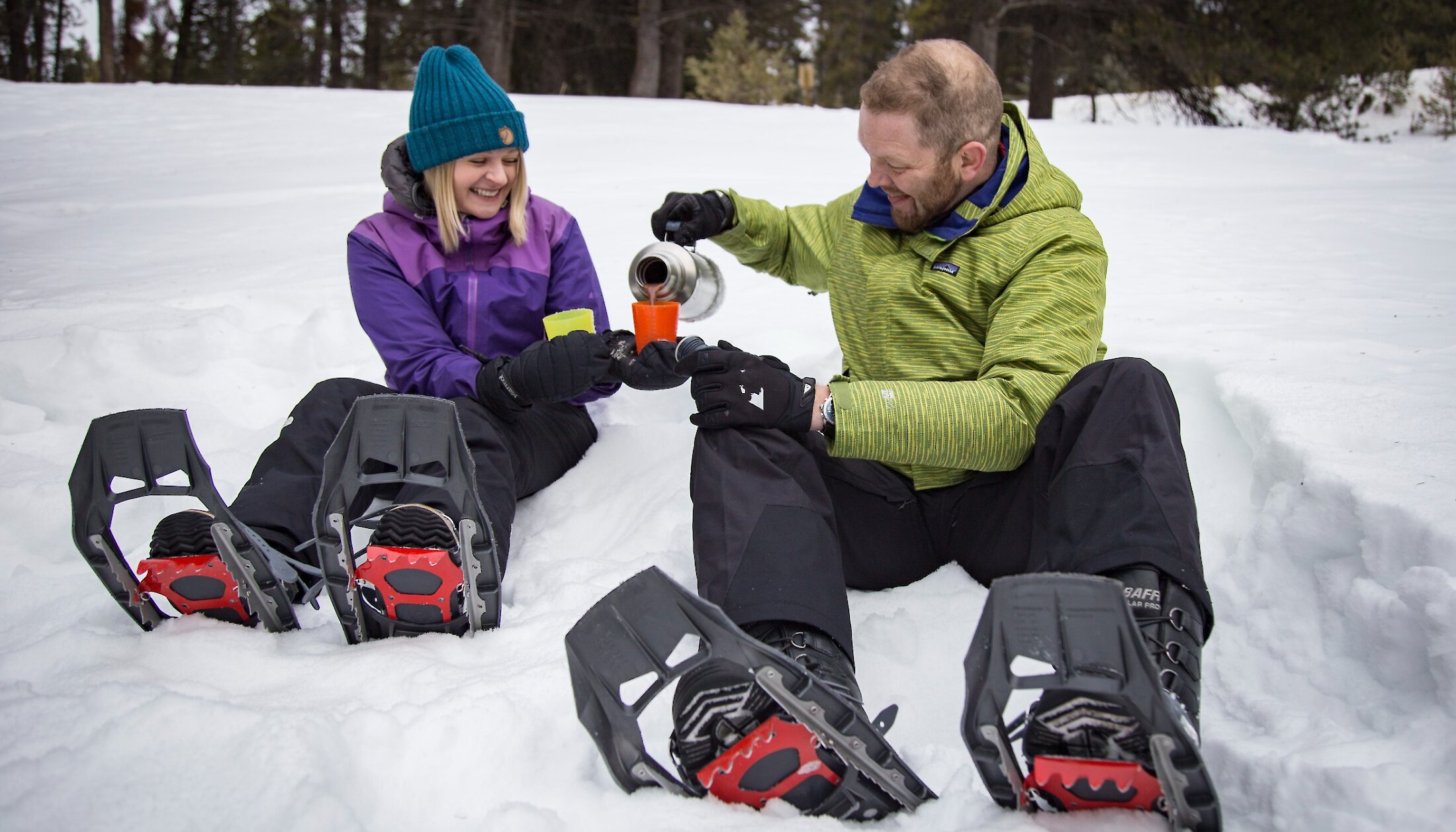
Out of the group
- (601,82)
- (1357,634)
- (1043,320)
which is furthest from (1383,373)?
(601,82)

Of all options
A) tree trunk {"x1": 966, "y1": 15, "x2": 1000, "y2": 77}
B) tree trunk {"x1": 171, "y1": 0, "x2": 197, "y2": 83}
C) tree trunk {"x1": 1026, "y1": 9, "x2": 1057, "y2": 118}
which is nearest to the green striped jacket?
tree trunk {"x1": 966, "y1": 15, "x2": 1000, "y2": 77}

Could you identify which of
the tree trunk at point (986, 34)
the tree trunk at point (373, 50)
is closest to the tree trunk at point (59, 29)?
the tree trunk at point (373, 50)

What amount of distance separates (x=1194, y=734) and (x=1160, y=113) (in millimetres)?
14267

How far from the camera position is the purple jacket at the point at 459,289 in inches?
94.9

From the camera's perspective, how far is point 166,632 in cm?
180

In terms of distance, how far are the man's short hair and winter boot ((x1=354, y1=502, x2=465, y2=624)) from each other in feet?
4.15

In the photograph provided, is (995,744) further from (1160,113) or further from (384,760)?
(1160,113)

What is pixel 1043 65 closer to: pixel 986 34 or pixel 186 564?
pixel 986 34

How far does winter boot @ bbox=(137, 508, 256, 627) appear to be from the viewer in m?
1.78

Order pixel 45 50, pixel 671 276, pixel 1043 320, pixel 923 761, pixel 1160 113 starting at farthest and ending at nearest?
1. pixel 45 50
2. pixel 1160 113
3. pixel 671 276
4. pixel 1043 320
5. pixel 923 761

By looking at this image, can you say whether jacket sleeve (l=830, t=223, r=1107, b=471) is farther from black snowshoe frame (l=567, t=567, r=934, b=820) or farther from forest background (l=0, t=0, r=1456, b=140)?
forest background (l=0, t=0, r=1456, b=140)

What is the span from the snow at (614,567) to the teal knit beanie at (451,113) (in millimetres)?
932

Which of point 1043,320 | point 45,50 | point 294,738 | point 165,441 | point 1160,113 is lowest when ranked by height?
point 294,738

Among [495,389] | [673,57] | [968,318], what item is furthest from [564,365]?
[673,57]
